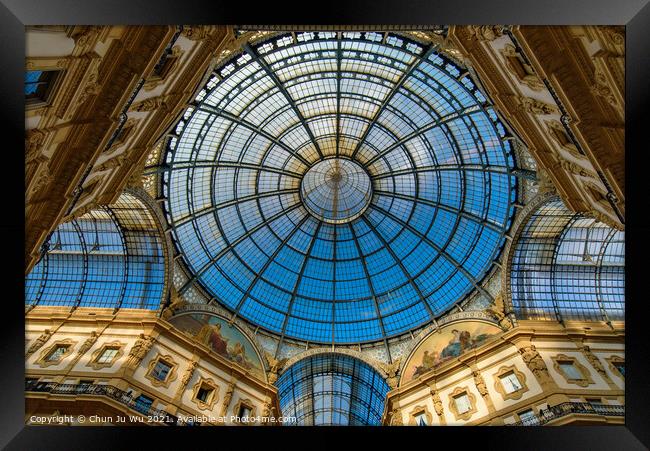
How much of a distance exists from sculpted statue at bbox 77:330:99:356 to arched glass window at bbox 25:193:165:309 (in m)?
2.60

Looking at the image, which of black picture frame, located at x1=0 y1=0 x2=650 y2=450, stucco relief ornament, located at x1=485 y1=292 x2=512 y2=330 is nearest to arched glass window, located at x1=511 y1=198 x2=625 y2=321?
stucco relief ornament, located at x1=485 y1=292 x2=512 y2=330

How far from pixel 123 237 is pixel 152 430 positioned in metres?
22.4

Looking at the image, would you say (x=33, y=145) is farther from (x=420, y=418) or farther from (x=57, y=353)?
(x=420, y=418)

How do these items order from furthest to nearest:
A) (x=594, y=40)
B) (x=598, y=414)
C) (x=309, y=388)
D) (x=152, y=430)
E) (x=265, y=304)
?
1. (x=309, y=388)
2. (x=265, y=304)
3. (x=598, y=414)
4. (x=594, y=40)
5. (x=152, y=430)

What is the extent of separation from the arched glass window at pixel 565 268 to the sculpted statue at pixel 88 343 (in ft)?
83.3

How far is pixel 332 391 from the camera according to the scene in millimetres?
38188

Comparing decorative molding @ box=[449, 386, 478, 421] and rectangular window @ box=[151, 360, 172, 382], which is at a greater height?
rectangular window @ box=[151, 360, 172, 382]

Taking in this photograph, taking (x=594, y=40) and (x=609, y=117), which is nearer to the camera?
(x=594, y=40)

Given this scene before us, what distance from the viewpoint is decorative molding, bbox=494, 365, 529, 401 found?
24.8 metres

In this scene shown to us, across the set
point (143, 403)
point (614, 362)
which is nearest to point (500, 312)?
point (614, 362)

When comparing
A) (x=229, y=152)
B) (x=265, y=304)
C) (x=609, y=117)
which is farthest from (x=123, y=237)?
(x=609, y=117)

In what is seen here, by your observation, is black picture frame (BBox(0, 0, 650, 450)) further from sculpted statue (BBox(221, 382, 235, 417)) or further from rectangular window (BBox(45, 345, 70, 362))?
sculpted statue (BBox(221, 382, 235, 417))

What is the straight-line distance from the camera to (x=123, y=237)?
3011cm
